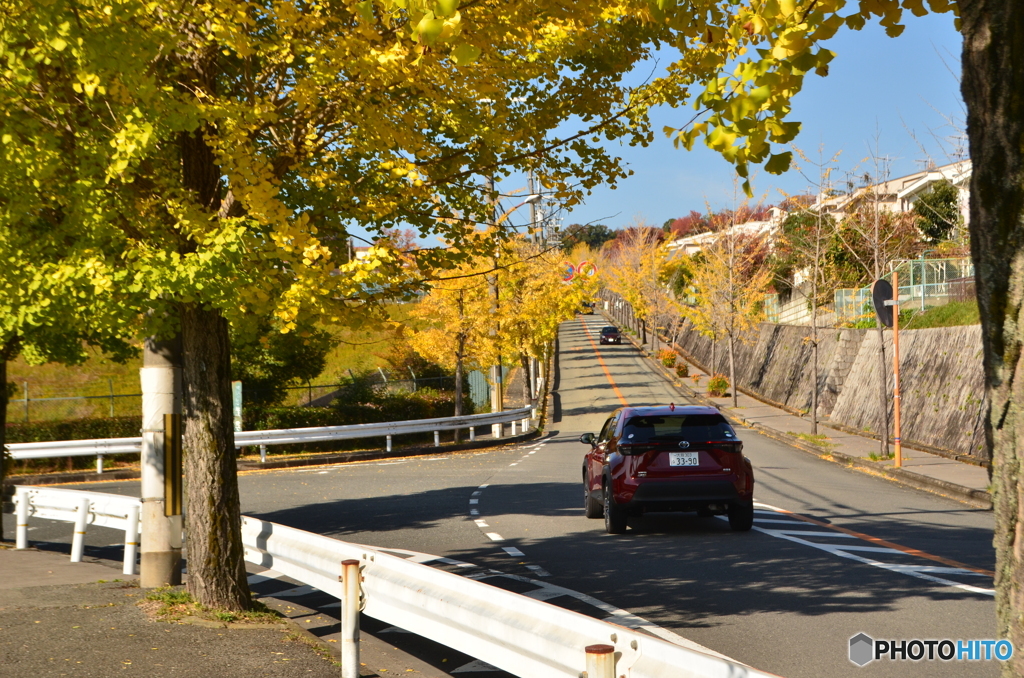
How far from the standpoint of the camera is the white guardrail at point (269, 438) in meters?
23.2

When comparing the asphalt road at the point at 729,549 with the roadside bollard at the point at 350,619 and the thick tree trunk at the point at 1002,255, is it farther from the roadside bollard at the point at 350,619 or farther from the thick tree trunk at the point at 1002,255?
the thick tree trunk at the point at 1002,255

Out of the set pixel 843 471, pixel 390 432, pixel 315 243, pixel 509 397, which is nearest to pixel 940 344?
pixel 843 471

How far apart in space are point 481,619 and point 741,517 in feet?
25.8

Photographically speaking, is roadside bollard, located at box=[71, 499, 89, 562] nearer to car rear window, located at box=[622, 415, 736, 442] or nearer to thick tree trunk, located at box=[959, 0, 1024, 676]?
car rear window, located at box=[622, 415, 736, 442]

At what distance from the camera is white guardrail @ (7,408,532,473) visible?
2317cm

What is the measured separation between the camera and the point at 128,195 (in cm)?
776

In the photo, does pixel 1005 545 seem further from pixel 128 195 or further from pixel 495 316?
pixel 495 316


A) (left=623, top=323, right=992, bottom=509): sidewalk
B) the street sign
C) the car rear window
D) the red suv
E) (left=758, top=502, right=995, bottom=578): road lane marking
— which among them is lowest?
(left=623, top=323, right=992, bottom=509): sidewalk

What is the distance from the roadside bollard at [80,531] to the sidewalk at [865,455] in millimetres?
13667

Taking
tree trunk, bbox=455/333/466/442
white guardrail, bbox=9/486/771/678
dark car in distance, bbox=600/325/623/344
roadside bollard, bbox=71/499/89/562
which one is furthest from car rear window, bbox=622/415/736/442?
dark car in distance, bbox=600/325/623/344

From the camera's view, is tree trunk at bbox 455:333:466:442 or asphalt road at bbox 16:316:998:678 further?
tree trunk at bbox 455:333:466:442

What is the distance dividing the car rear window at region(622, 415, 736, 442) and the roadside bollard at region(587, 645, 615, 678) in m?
8.27

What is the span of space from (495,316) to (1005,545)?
35102mm

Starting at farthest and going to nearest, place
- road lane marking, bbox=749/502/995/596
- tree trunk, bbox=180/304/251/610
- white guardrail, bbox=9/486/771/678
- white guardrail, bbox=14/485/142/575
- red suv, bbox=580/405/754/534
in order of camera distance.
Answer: red suv, bbox=580/405/754/534
white guardrail, bbox=14/485/142/575
road lane marking, bbox=749/502/995/596
tree trunk, bbox=180/304/251/610
white guardrail, bbox=9/486/771/678
